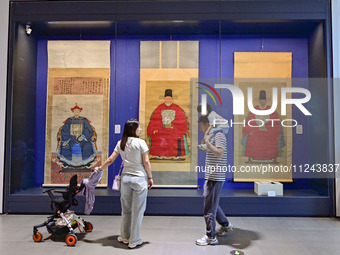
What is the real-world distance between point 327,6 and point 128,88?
363 centimetres

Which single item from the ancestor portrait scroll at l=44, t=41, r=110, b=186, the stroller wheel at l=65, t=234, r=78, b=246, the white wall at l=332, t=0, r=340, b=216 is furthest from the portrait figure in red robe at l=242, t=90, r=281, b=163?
the stroller wheel at l=65, t=234, r=78, b=246

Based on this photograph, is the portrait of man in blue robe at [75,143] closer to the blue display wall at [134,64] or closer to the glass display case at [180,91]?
the glass display case at [180,91]

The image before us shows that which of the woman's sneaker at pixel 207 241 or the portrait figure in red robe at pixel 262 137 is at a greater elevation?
the portrait figure in red robe at pixel 262 137

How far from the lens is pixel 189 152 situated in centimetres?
496

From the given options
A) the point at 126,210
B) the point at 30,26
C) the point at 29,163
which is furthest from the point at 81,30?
the point at 126,210

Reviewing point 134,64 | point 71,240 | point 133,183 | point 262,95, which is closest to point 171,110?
point 134,64

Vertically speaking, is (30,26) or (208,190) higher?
(30,26)

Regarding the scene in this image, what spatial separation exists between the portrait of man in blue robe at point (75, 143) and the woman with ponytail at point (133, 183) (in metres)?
1.84

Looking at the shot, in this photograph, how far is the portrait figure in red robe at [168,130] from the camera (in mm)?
4973

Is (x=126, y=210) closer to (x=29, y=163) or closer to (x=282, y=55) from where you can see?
(x=29, y=163)

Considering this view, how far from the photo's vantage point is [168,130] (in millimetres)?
5000

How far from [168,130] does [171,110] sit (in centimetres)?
35

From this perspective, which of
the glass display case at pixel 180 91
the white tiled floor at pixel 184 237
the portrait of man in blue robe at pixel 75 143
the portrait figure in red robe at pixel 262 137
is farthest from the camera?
the portrait of man in blue robe at pixel 75 143

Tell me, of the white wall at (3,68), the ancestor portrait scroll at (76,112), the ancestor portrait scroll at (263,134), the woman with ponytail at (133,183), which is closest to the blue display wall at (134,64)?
the ancestor portrait scroll at (76,112)
